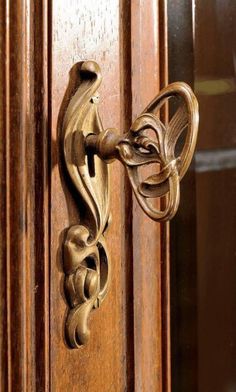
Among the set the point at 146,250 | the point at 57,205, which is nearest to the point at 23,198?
the point at 57,205

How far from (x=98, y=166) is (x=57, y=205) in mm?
42

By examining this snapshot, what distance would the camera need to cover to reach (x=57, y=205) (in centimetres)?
43

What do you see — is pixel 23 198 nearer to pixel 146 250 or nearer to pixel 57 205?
pixel 57 205

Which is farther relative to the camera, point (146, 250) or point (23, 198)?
point (146, 250)

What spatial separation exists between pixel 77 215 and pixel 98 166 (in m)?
0.03

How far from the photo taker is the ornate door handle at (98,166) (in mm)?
420

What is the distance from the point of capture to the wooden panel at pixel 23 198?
405mm

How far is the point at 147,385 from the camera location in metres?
0.52

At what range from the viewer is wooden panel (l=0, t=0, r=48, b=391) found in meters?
0.41

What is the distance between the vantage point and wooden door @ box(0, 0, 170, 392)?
408 mm

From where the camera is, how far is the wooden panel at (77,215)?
0.43 meters

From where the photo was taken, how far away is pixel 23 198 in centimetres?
41

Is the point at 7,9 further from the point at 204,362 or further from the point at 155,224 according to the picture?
the point at 204,362

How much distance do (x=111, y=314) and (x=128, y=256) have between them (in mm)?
44
